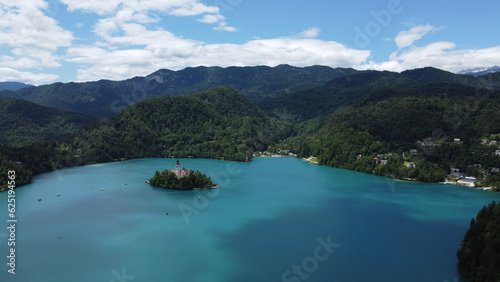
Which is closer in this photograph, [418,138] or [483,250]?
[483,250]

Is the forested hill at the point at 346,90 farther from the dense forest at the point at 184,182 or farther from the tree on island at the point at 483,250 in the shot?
the tree on island at the point at 483,250

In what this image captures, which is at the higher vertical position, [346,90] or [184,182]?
[346,90]

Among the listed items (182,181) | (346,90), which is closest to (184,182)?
(182,181)

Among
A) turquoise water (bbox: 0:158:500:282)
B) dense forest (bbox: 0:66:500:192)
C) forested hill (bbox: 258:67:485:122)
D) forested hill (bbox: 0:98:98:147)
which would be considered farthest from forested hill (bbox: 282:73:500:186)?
forested hill (bbox: 0:98:98:147)

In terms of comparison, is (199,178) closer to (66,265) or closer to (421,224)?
(66,265)

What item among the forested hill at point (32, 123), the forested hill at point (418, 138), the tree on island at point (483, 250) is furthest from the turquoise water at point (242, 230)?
the forested hill at point (32, 123)

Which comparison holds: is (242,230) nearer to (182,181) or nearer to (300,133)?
(182,181)

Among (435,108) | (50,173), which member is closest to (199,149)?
(50,173)
